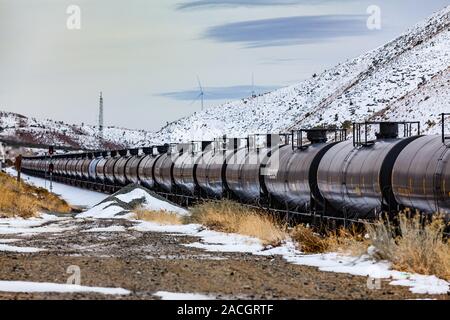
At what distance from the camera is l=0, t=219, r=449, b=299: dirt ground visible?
37.5 feet

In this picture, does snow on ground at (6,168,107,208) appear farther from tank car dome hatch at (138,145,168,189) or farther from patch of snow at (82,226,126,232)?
patch of snow at (82,226,126,232)

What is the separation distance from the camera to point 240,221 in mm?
23844

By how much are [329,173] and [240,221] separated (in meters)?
4.41

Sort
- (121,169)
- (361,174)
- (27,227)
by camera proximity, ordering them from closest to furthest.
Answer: (361,174)
(27,227)
(121,169)

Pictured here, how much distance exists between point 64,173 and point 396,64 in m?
53.6

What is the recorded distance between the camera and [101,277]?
12.9 m

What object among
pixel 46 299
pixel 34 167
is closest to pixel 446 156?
pixel 46 299

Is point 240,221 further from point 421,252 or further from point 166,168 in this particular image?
point 166,168

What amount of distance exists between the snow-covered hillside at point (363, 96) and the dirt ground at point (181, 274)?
155 ft

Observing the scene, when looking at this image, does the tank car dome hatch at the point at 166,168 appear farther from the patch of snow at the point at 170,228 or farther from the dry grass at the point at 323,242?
the dry grass at the point at 323,242

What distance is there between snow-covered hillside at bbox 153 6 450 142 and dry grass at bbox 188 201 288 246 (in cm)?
3772

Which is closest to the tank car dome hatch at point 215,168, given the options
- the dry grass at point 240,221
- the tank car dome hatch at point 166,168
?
the dry grass at point 240,221

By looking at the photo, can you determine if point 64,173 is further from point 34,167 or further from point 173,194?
point 173,194

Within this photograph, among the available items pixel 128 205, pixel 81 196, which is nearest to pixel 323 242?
pixel 128 205
